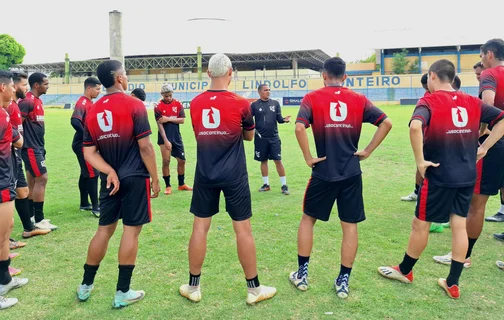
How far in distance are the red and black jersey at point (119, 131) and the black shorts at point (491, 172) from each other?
12.7 feet

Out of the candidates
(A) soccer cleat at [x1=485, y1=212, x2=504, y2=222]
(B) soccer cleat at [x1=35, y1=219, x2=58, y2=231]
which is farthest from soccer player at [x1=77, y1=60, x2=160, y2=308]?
(A) soccer cleat at [x1=485, y1=212, x2=504, y2=222]

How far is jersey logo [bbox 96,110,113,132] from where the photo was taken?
3.74 m

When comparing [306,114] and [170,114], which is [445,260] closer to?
[306,114]

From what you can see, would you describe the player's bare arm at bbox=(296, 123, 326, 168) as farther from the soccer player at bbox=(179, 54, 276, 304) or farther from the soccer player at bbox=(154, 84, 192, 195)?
the soccer player at bbox=(154, 84, 192, 195)

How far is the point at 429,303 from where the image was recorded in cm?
378

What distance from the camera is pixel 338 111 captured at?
3926 mm

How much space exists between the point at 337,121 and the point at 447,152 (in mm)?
1146

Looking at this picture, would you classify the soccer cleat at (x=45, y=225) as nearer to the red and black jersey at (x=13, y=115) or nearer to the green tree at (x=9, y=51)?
the red and black jersey at (x=13, y=115)

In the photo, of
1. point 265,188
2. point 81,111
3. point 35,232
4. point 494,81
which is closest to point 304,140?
point 494,81

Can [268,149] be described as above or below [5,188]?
above

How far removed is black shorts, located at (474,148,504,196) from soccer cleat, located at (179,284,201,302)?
3.44 metres

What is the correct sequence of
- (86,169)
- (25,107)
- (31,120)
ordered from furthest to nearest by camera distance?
1. (86,169)
2. (31,120)
3. (25,107)

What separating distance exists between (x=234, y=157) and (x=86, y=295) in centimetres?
206

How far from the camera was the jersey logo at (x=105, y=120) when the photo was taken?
3.74 meters
